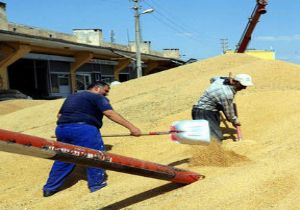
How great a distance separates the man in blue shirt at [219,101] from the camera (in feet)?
21.5

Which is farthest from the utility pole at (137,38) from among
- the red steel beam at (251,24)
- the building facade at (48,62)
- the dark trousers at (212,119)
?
the dark trousers at (212,119)

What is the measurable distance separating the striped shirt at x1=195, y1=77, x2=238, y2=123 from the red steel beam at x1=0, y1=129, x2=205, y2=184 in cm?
168

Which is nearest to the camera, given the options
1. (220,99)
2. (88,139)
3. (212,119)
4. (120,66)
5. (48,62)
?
(88,139)

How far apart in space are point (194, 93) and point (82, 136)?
19.4 ft

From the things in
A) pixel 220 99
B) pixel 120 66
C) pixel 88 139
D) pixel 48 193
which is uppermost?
pixel 220 99

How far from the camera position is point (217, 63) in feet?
51.1

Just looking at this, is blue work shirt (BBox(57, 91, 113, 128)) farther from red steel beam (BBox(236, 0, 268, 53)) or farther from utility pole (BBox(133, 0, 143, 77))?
utility pole (BBox(133, 0, 143, 77))

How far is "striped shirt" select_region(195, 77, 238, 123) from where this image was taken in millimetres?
6562

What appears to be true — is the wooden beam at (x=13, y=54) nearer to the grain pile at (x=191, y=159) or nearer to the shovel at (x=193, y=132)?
the grain pile at (x=191, y=159)

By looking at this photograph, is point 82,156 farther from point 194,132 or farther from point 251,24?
point 251,24

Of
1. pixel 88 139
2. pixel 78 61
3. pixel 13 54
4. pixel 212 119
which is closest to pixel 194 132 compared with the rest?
pixel 212 119

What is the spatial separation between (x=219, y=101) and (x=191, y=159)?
117 cm

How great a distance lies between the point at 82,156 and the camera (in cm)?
428

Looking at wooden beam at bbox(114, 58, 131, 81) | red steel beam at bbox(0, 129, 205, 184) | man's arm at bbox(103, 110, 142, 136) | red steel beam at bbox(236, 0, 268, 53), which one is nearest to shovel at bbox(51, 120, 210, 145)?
man's arm at bbox(103, 110, 142, 136)
